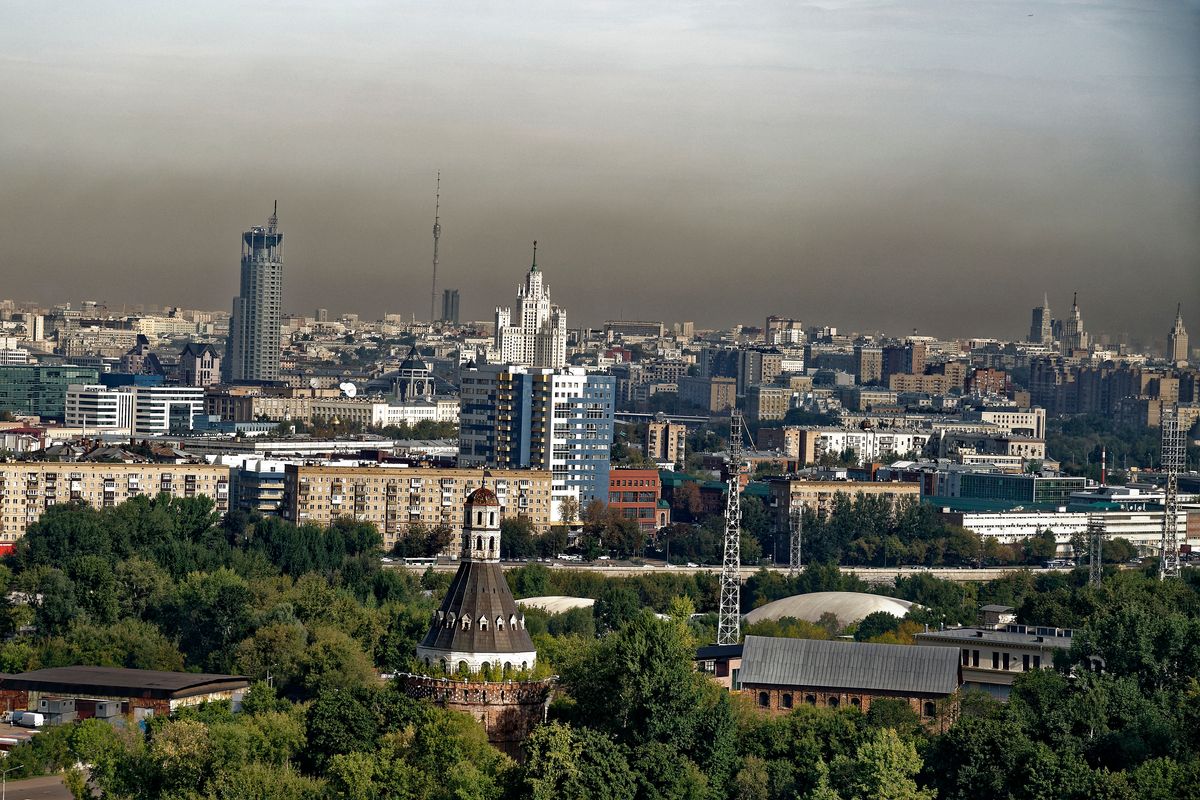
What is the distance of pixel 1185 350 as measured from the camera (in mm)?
38062

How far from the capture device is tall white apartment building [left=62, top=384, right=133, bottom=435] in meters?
66.0

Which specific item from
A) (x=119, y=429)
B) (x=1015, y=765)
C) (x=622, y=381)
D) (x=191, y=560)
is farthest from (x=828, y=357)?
(x=1015, y=765)

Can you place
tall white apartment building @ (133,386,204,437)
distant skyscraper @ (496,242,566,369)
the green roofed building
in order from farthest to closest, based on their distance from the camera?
distant skyscraper @ (496,242,566,369) → the green roofed building → tall white apartment building @ (133,386,204,437)

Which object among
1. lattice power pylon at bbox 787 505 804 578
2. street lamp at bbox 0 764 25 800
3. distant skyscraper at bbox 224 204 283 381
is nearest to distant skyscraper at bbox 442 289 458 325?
distant skyscraper at bbox 224 204 283 381

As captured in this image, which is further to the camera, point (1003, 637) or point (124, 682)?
point (1003, 637)

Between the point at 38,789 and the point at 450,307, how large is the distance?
123 m

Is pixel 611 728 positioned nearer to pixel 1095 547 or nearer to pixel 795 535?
pixel 795 535

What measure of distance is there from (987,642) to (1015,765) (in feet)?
24.0

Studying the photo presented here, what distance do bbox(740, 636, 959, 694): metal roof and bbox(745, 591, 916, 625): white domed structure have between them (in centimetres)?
746

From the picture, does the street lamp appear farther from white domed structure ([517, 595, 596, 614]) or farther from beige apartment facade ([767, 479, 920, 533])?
beige apartment facade ([767, 479, 920, 533])

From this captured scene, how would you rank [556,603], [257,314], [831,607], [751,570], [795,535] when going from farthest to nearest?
[257,314], [795,535], [751,570], [556,603], [831,607]

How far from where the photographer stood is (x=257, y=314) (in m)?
97.5

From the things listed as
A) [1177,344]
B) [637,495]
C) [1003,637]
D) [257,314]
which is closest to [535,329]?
[257,314]

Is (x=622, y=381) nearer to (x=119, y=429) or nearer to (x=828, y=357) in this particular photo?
(x=828, y=357)
